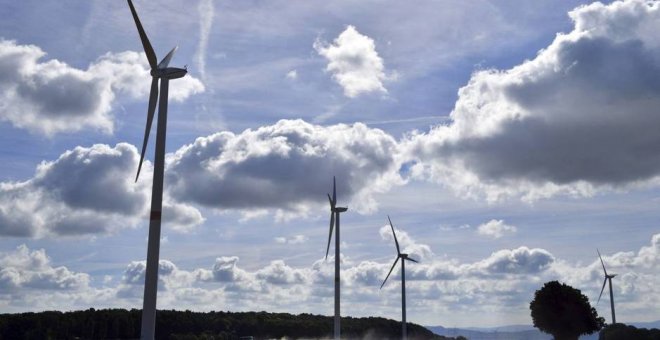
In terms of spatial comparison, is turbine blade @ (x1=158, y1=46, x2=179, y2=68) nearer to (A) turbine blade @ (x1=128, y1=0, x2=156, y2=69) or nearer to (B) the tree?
(A) turbine blade @ (x1=128, y1=0, x2=156, y2=69)

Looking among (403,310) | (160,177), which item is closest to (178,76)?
(160,177)

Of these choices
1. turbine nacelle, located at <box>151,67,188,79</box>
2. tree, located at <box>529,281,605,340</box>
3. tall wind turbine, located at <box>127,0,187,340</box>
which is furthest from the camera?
tree, located at <box>529,281,605,340</box>

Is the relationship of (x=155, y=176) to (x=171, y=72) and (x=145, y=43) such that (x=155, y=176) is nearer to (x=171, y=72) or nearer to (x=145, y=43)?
(x=171, y=72)

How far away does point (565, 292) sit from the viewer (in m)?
188

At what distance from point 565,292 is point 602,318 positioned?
1560 centimetres

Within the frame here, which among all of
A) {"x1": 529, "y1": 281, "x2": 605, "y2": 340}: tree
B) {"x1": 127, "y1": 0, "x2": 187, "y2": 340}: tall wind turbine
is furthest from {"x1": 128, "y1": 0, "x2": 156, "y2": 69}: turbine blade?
{"x1": 529, "y1": 281, "x2": 605, "y2": 340}: tree

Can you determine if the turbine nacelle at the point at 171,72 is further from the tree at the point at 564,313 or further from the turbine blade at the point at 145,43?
the tree at the point at 564,313

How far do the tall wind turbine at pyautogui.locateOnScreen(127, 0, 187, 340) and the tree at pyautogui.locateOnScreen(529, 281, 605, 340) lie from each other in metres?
135

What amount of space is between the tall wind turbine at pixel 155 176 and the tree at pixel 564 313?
135293 millimetres

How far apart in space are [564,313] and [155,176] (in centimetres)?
14107

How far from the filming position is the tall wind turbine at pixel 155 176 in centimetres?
6850

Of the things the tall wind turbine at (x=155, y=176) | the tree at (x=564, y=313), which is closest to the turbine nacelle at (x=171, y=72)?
the tall wind turbine at (x=155, y=176)

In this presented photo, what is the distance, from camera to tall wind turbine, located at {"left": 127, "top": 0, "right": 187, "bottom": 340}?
68.5 metres

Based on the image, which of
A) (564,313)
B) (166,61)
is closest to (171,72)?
(166,61)
